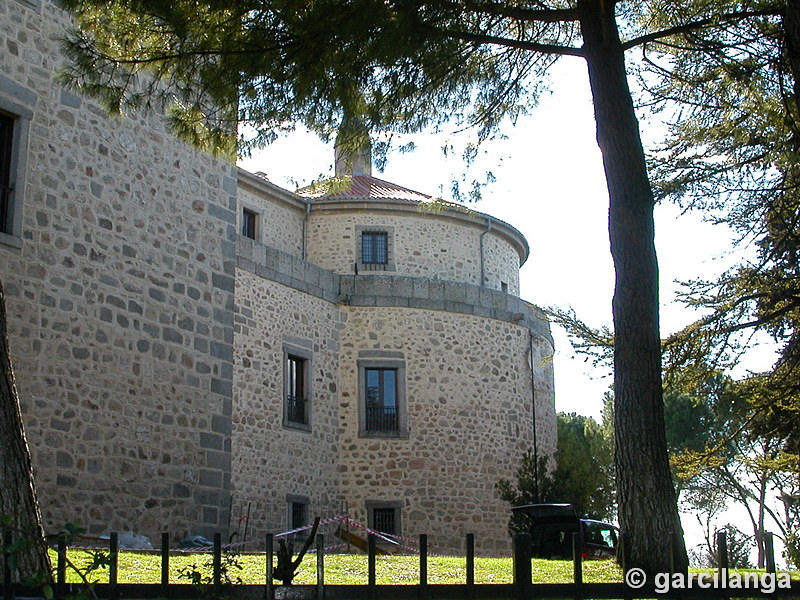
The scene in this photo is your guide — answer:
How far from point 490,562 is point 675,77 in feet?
17.7

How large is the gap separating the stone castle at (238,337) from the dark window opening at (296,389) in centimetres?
4

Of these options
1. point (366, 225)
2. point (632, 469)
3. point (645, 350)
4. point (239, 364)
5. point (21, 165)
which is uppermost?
point (366, 225)

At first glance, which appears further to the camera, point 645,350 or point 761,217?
point 761,217

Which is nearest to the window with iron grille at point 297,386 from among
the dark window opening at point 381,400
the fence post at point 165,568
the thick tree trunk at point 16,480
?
the dark window opening at point 381,400

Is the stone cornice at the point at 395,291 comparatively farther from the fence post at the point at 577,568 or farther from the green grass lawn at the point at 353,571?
the fence post at the point at 577,568

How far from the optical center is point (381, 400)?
66.5 feet

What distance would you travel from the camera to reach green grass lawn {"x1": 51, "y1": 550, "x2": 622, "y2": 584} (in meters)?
7.38

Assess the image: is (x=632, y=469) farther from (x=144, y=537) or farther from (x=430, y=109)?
(x=144, y=537)

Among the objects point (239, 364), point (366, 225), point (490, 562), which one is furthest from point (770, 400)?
point (366, 225)

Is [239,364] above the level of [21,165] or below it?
below

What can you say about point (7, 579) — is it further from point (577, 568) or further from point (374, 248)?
point (374, 248)

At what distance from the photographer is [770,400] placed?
1198cm

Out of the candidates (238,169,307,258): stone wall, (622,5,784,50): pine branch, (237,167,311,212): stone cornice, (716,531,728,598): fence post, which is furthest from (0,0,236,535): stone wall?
(238,169,307,258): stone wall

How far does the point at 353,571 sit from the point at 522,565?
Result: 13.7ft
